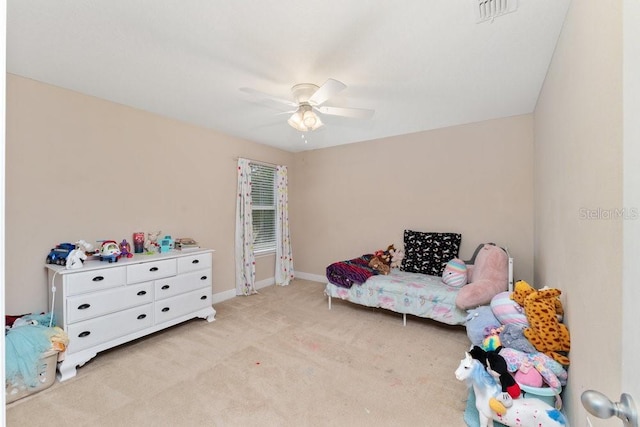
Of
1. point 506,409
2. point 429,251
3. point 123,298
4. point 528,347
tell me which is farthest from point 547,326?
point 123,298

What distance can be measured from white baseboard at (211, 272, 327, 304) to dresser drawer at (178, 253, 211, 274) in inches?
29.7

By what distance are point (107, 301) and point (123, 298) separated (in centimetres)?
12

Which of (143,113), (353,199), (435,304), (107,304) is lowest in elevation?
Answer: (435,304)

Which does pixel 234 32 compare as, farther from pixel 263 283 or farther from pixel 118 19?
pixel 263 283

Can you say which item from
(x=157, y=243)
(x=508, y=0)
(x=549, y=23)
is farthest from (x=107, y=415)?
(x=549, y=23)

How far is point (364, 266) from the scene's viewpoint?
367 centimetres

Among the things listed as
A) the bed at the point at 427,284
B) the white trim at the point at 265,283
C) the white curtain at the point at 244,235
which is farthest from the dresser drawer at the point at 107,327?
the bed at the point at 427,284

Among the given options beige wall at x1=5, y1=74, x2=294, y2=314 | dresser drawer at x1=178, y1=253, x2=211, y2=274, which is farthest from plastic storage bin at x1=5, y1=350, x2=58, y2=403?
dresser drawer at x1=178, y1=253, x2=211, y2=274

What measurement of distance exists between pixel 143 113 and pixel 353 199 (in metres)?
3.01

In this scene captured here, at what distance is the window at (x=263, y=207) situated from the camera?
4434 mm

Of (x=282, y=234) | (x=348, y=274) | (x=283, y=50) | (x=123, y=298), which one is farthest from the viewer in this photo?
(x=282, y=234)

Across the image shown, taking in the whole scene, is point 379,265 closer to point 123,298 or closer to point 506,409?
point 506,409

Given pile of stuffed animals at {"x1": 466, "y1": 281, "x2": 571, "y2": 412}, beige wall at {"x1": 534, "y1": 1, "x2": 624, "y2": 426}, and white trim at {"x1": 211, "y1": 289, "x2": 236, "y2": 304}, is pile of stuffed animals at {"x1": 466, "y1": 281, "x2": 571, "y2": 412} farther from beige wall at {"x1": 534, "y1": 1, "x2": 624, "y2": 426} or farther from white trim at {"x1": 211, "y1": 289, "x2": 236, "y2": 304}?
white trim at {"x1": 211, "y1": 289, "x2": 236, "y2": 304}

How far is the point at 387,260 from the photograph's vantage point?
3762mm
